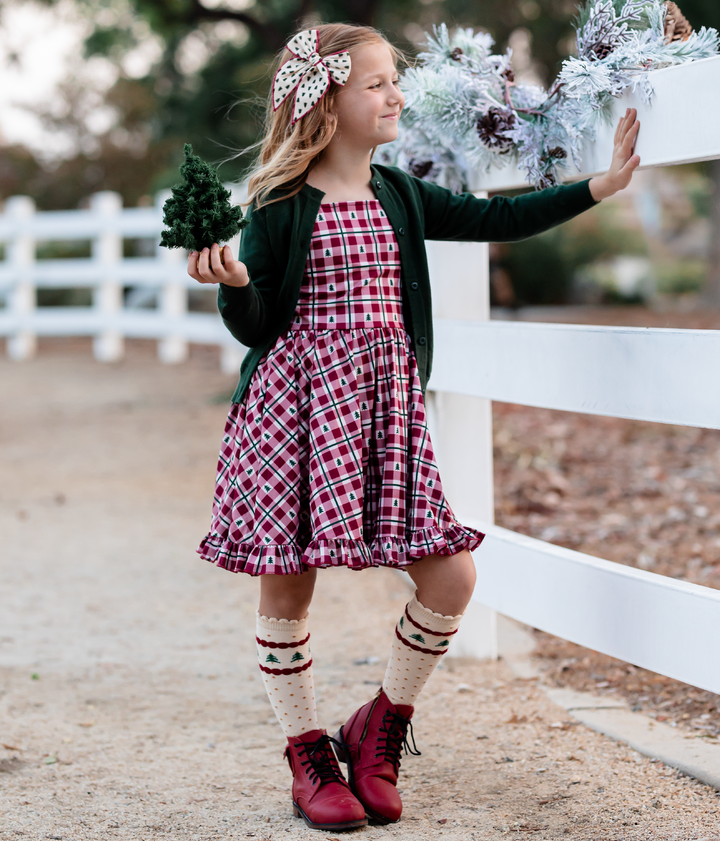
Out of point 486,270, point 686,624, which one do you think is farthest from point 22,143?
point 686,624

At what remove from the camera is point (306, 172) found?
2.17 meters

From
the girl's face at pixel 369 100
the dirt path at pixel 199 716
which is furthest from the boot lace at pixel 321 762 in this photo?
the girl's face at pixel 369 100

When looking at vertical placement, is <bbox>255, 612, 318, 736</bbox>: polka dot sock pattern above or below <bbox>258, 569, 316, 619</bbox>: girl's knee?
below

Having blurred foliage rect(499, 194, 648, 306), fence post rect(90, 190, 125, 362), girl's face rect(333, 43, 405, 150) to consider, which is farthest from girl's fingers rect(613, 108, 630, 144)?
blurred foliage rect(499, 194, 648, 306)

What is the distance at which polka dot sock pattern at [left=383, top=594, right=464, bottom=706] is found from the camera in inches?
83.3

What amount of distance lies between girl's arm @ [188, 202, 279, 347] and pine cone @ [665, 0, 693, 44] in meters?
0.98

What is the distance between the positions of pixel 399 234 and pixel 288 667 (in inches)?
37.6

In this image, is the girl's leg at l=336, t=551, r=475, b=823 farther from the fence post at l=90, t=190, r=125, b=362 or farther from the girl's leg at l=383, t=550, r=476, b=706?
the fence post at l=90, t=190, r=125, b=362

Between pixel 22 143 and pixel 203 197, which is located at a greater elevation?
pixel 22 143

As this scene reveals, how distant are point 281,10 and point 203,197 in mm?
10112

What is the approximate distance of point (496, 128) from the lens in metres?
2.43

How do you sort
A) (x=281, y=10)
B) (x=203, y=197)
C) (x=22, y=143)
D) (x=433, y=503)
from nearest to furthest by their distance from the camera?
1. (x=203, y=197)
2. (x=433, y=503)
3. (x=281, y=10)
4. (x=22, y=143)

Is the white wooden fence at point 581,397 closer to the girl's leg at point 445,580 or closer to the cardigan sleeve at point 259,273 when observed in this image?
the girl's leg at point 445,580

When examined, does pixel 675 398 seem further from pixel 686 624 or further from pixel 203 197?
Answer: pixel 203 197
